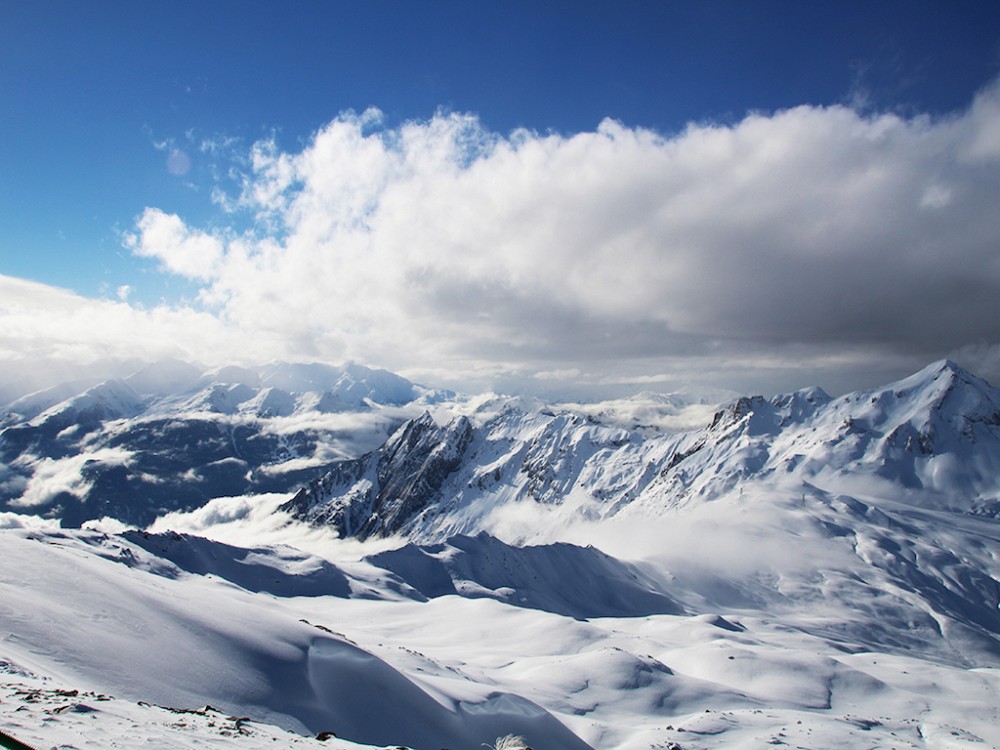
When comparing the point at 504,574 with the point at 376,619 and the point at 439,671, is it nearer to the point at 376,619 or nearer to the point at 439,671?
the point at 376,619

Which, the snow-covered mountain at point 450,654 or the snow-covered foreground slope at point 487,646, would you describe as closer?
the snow-covered mountain at point 450,654

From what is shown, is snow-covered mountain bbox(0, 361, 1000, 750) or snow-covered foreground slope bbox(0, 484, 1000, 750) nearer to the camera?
snow-covered mountain bbox(0, 361, 1000, 750)

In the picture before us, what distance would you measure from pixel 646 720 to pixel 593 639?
2953cm

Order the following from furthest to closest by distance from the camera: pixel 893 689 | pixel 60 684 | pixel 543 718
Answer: pixel 893 689 → pixel 543 718 → pixel 60 684

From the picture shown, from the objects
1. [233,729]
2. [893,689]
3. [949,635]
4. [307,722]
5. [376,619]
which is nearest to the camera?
[233,729]

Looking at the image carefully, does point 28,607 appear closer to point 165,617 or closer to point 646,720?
point 165,617

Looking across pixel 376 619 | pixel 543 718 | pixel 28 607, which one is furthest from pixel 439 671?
pixel 376 619

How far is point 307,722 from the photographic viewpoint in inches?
1139

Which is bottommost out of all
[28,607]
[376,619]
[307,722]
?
[376,619]

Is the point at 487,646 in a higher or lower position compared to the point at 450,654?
lower

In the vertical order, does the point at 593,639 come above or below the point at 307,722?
below

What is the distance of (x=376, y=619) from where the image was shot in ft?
305

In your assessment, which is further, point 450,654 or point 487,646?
point 487,646

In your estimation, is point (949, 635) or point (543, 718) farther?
point (949, 635)
